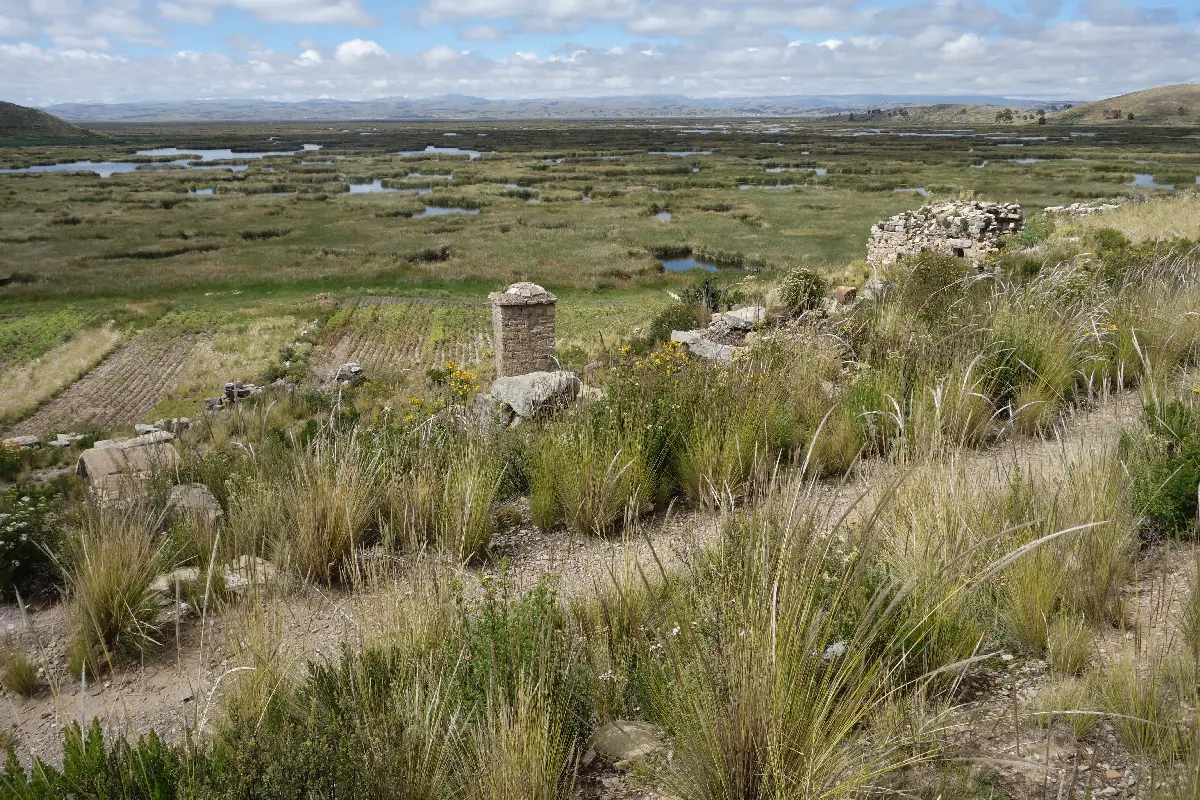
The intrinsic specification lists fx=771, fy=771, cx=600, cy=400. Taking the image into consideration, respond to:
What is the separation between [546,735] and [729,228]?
46.5 meters

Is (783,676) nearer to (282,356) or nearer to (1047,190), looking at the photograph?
(282,356)

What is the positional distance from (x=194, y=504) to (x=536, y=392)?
3.73m

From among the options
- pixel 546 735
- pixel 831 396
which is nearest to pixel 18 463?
pixel 831 396

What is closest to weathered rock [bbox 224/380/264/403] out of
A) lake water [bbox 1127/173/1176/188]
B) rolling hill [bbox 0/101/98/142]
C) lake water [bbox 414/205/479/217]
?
lake water [bbox 414/205/479/217]

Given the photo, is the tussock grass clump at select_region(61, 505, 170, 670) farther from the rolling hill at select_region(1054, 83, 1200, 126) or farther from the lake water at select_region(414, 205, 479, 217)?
the rolling hill at select_region(1054, 83, 1200, 126)

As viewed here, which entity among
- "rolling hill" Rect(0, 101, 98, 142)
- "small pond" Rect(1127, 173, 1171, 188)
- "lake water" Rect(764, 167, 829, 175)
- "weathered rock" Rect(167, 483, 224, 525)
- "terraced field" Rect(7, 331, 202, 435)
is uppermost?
"rolling hill" Rect(0, 101, 98, 142)

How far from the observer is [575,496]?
16.4 ft

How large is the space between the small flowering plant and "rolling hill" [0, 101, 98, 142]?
173 meters

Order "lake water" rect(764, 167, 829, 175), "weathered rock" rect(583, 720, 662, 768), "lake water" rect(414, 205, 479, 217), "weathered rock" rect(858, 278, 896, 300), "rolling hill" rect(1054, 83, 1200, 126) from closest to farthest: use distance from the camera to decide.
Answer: "weathered rock" rect(583, 720, 662, 768) < "weathered rock" rect(858, 278, 896, 300) < "lake water" rect(414, 205, 479, 217) < "lake water" rect(764, 167, 829, 175) < "rolling hill" rect(1054, 83, 1200, 126)

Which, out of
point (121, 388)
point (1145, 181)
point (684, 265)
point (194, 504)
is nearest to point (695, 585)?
point (194, 504)

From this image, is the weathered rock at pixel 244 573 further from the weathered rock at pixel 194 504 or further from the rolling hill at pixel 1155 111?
the rolling hill at pixel 1155 111

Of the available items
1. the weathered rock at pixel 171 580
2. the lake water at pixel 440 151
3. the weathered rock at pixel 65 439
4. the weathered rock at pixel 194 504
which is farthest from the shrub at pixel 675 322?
the lake water at pixel 440 151

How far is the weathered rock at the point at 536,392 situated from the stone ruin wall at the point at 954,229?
11.0 meters

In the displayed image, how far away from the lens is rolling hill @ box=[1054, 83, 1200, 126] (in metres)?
165
